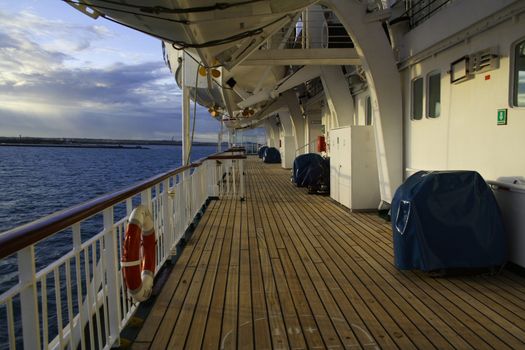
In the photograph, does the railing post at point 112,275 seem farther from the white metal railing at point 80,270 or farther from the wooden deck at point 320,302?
the wooden deck at point 320,302

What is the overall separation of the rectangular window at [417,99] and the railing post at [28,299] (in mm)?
4778

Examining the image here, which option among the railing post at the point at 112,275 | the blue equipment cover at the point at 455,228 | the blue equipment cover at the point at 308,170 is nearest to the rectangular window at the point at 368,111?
the blue equipment cover at the point at 308,170

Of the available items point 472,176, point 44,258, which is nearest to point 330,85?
point 472,176

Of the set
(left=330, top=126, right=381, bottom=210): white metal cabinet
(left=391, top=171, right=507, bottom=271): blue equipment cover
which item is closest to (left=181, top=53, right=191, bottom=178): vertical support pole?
(left=330, top=126, right=381, bottom=210): white metal cabinet

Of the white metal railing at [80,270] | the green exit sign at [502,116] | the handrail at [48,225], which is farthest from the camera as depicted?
the green exit sign at [502,116]

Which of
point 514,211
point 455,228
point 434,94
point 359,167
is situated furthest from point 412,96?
point 455,228

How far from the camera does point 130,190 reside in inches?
96.6

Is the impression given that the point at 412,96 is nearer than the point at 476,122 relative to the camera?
No

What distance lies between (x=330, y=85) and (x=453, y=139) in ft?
13.3

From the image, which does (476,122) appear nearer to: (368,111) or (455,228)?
(455,228)

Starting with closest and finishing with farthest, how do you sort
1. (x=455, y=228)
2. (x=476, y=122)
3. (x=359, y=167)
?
1. (x=455, y=228)
2. (x=476, y=122)
3. (x=359, y=167)

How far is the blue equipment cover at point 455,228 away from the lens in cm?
313

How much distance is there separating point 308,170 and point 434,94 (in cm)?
404

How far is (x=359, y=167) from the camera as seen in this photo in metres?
6.07
